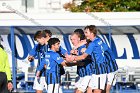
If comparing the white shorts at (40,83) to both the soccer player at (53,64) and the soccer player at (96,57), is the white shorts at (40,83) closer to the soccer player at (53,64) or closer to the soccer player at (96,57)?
the soccer player at (53,64)

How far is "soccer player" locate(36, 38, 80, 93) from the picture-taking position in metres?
12.9

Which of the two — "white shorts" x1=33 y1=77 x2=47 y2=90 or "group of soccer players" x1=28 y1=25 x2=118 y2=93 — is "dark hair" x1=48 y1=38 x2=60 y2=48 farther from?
"white shorts" x1=33 y1=77 x2=47 y2=90

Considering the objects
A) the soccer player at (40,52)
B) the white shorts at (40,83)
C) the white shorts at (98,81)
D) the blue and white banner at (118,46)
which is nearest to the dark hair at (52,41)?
the soccer player at (40,52)

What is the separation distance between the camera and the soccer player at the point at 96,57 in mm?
12508

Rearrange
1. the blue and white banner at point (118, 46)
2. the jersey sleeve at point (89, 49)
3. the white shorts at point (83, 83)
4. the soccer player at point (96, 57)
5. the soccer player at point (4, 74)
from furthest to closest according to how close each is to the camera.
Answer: the blue and white banner at point (118, 46)
the white shorts at point (83, 83)
the soccer player at point (96, 57)
the jersey sleeve at point (89, 49)
the soccer player at point (4, 74)

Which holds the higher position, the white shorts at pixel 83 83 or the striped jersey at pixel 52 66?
the striped jersey at pixel 52 66

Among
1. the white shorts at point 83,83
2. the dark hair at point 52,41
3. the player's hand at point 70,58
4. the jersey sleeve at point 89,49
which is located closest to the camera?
the jersey sleeve at point 89,49

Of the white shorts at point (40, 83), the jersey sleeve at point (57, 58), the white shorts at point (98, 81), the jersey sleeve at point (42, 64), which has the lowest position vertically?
the white shorts at point (40, 83)

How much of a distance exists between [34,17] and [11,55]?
2.03 m

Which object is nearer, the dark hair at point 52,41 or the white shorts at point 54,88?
the dark hair at point 52,41

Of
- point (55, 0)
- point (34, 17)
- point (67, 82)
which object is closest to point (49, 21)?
point (34, 17)

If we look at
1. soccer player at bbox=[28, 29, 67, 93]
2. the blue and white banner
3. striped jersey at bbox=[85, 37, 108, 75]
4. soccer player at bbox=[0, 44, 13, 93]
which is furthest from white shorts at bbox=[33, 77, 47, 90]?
the blue and white banner

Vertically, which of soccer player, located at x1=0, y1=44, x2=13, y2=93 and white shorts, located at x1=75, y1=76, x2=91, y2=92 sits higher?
soccer player, located at x1=0, y1=44, x2=13, y2=93

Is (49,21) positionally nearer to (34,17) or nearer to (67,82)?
(34,17)
